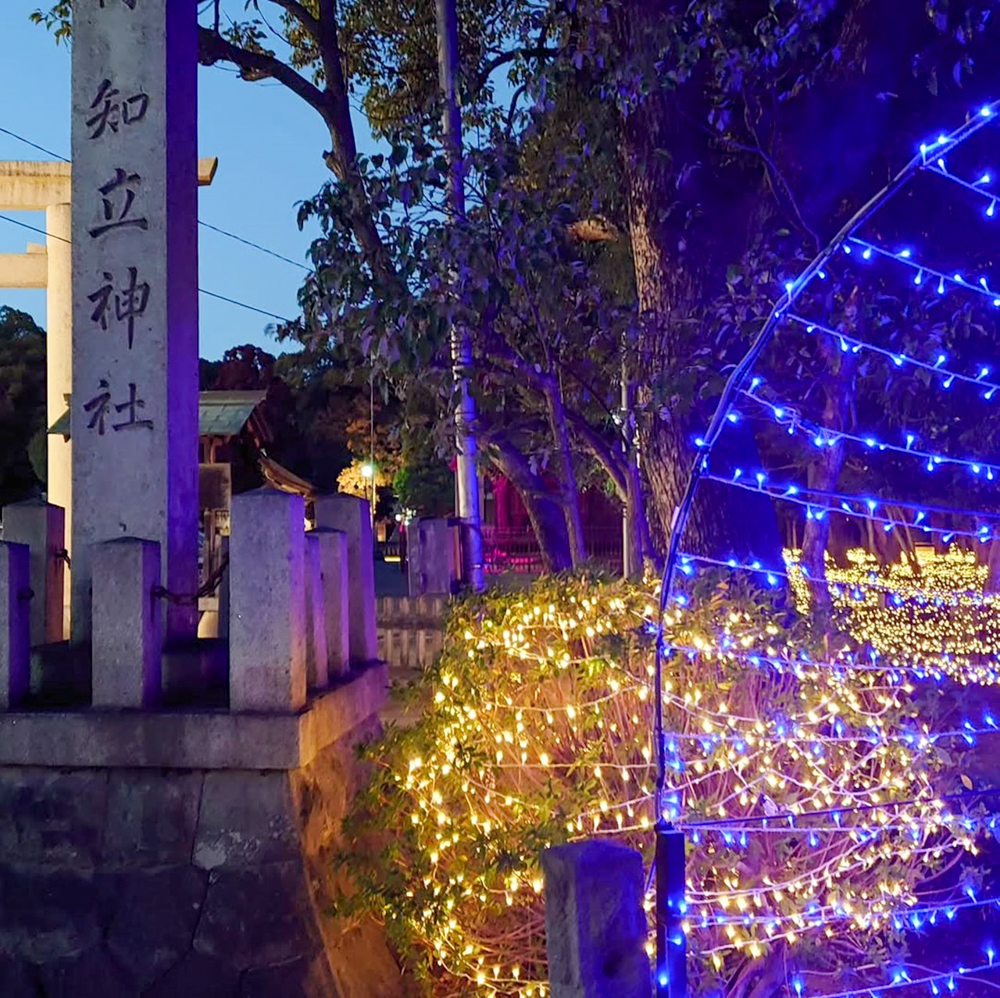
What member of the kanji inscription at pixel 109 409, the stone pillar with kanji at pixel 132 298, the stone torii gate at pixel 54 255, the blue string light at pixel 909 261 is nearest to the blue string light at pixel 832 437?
the blue string light at pixel 909 261

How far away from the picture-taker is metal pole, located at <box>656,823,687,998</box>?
260 cm

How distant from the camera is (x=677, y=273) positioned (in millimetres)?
6730

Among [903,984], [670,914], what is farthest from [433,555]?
[670,914]

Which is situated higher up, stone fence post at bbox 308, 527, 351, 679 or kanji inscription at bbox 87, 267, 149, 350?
kanji inscription at bbox 87, 267, 149, 350

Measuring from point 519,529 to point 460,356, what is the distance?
23235mm

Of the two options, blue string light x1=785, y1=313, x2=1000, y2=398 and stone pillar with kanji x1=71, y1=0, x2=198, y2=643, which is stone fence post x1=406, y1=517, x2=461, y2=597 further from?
blue string light x1=785, y1=313, x2=1000, y2=398

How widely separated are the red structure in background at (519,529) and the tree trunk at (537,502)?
13.7 m

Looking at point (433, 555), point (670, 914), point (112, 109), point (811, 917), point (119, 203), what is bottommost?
point (811, 917)

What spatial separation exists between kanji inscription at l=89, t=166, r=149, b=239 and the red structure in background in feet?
65.2

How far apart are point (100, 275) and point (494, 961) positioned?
12.5 feet

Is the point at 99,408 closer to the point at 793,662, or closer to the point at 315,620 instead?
the point at 315,620

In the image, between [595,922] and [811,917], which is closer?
[595,922]

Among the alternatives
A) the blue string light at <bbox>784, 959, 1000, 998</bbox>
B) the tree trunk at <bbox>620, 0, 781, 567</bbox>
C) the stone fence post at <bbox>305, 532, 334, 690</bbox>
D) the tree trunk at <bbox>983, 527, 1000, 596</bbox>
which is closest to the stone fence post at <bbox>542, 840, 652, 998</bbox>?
the blue string light at <bbox>784, 959, 1000, 998</bbox>

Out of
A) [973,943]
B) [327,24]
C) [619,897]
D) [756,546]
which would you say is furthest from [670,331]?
[327,24]
